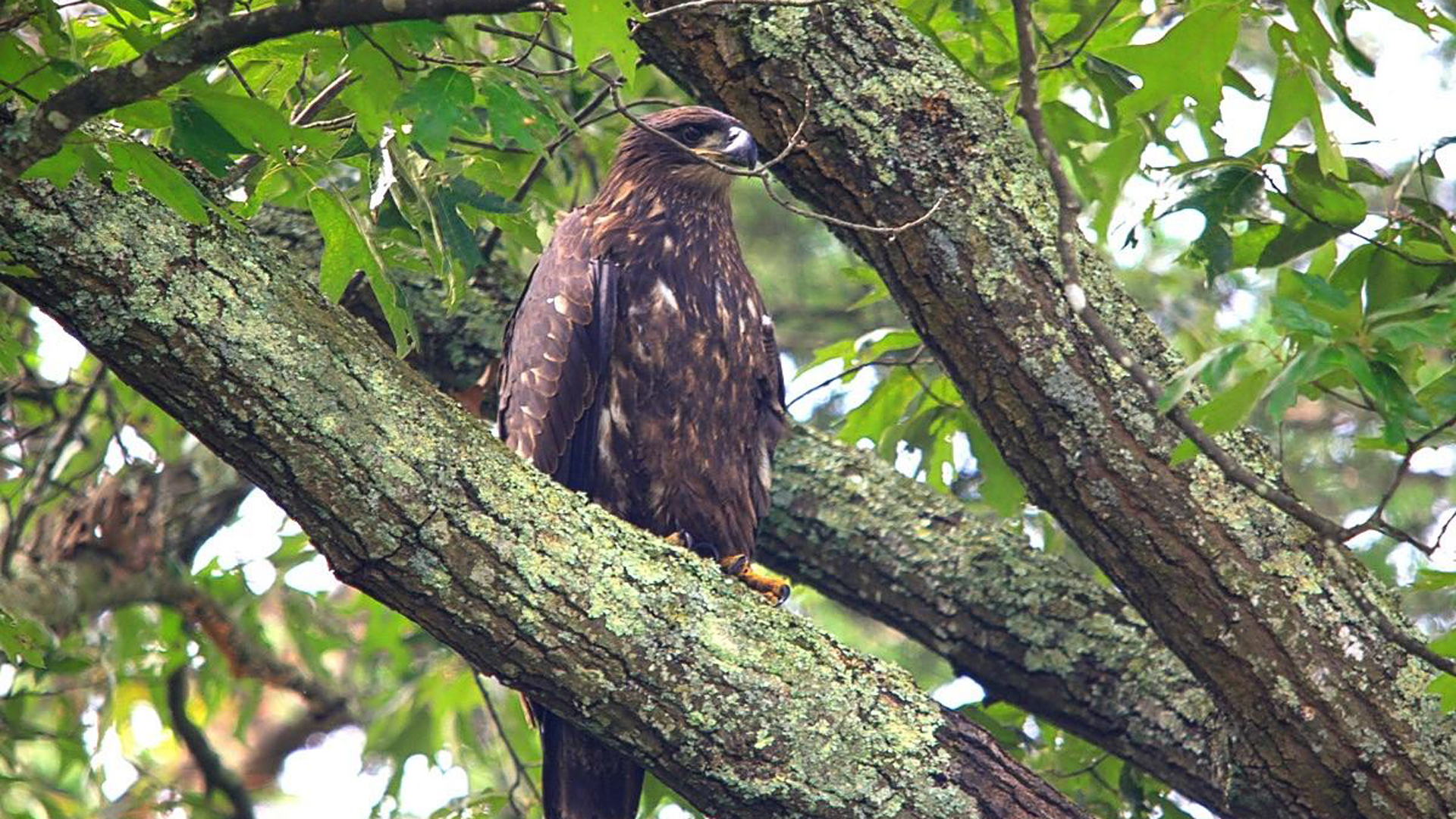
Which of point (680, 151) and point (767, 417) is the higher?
point (680, 151)

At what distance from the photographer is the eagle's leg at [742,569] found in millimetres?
4109

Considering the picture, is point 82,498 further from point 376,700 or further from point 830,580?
point 830,580

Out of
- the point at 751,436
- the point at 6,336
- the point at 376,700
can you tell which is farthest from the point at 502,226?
the point at 376,700

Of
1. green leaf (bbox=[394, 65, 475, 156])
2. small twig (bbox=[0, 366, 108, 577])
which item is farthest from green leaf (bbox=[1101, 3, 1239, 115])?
small twig (bbox=[0, 366, 108, 577])

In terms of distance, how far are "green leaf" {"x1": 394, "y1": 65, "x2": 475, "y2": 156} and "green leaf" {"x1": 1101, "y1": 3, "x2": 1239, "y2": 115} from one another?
52.9 inches

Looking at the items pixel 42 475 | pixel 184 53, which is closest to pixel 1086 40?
pixel 184 53

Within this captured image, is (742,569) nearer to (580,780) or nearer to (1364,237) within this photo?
(580,780)

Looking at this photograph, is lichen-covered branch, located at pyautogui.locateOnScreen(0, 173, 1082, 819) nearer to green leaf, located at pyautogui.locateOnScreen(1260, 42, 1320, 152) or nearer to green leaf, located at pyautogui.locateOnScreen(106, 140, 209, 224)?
green leaf, located at pyautogui.locateOnScreen(106, 140, 209, 224)

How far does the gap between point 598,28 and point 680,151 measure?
6.60 feet

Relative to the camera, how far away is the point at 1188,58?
3002 mm

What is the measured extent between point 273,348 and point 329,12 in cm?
67

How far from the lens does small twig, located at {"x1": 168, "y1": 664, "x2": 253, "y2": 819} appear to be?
5.20 meters

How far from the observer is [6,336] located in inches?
118

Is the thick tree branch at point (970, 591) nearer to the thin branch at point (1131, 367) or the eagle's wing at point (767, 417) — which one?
the eagle's wing at point (767, 417)
